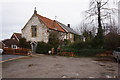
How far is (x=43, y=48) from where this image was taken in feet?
70.3

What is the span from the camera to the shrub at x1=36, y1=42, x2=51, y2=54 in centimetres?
2117

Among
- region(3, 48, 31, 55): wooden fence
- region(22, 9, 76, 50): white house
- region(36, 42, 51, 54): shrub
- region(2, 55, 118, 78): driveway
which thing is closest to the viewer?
region(2, 55, 118, 78): driveway

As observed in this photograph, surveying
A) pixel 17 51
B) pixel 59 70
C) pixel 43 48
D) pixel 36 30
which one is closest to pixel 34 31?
pixel 36 30

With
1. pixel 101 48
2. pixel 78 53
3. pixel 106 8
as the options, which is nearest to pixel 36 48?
pixel 78 53

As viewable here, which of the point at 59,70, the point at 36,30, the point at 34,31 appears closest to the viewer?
the point at 59,70

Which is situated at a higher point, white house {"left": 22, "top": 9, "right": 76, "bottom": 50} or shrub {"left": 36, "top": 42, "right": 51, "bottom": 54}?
white house {"left": 22, "top": 9, "right": 76, "bottom": 50}

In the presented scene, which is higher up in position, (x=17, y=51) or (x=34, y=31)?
(x=34, y=31)

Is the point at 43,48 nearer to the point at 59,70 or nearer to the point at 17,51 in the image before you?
the point at 17,51

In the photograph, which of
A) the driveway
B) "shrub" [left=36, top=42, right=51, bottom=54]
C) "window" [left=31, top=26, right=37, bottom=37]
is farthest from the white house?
the driveway

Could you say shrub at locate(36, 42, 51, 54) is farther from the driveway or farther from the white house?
the driveway

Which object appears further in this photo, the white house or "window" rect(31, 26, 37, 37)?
"window" rect(31, 26, 37, 37)

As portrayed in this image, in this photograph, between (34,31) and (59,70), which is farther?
(34,31)

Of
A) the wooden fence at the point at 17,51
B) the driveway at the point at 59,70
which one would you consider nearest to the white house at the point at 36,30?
the wooden fence at the point at 17,51

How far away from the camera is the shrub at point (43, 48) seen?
834 inches
